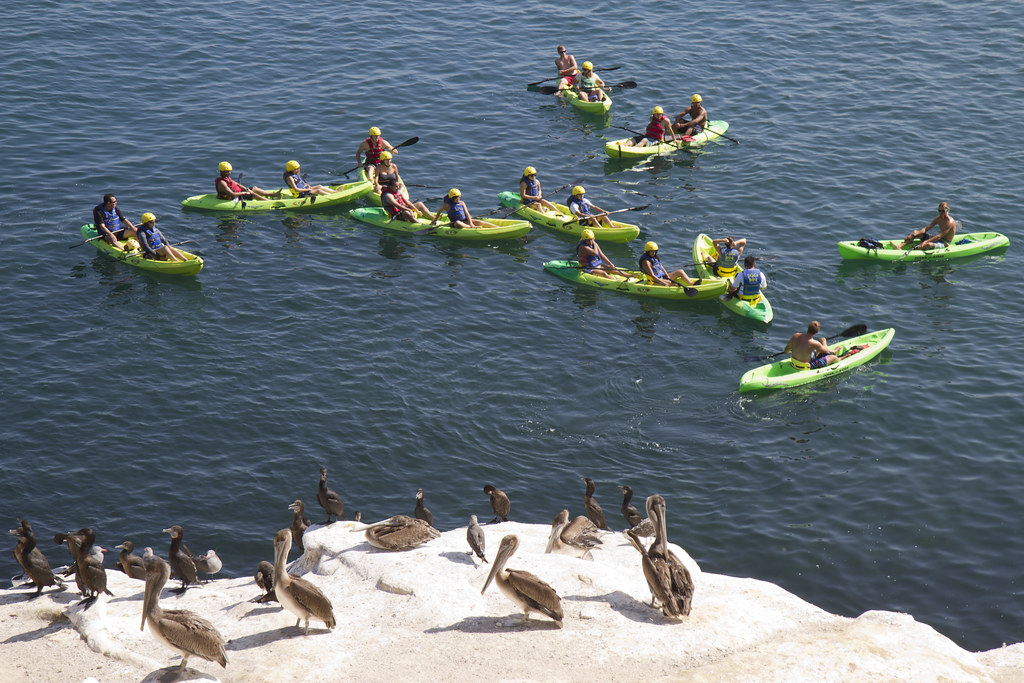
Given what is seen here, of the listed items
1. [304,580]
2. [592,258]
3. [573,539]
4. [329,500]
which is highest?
[592,258]

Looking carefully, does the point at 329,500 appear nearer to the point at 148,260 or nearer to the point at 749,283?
the point at 148,260

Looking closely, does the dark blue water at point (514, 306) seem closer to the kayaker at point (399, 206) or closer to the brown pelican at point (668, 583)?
the kayaker at point (399, 206)

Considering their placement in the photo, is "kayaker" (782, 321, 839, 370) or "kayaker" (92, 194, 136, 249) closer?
"kayaker" (782, 321, 839, 370)

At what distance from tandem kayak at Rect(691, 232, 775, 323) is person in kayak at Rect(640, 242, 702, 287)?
524 mm

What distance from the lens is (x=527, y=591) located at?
→ 12141 mm

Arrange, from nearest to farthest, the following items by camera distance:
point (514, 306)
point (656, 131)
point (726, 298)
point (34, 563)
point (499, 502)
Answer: point (34, 563) → point (499, 502) → point (726, 298) → point (514, 306) → point (656, 131)

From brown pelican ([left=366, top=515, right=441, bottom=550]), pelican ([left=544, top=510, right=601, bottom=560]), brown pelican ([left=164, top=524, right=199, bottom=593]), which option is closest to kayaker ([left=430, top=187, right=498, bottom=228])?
pelican ([left=544, top=510, right=601, bottom=560])

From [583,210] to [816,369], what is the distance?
981 centimetres

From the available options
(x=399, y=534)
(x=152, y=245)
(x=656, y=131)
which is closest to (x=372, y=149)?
(x=152, y=245)

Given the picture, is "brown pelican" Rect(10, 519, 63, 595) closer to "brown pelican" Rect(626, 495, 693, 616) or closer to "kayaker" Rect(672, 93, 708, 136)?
"brown pelican" Rect(626, 495, 693, 616)

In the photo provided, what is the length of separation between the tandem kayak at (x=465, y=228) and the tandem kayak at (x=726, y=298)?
16.7 feet

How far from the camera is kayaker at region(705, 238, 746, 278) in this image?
26567 millimetres

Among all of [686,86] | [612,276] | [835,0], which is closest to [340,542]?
[612,276]

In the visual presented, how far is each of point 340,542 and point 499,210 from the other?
1736 cm
